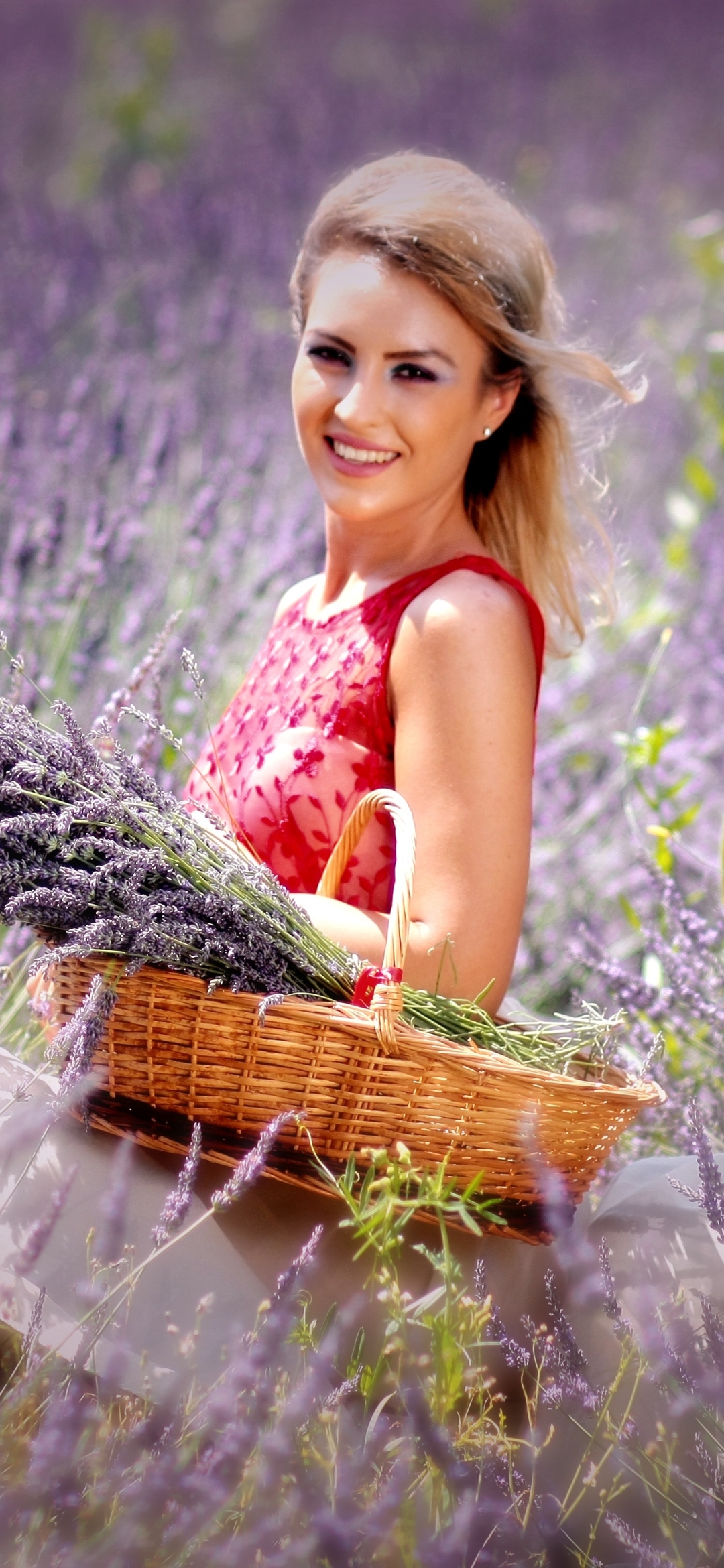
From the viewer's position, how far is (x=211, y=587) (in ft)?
7.59

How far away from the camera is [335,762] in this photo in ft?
4.44

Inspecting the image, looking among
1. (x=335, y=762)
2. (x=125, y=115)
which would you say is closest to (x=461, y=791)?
(x=335, y=762)

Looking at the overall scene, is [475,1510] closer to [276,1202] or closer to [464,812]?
[276,1202]

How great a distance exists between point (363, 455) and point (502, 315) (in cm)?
23

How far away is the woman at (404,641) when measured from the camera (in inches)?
44.3

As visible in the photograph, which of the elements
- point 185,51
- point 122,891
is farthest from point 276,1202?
point 185,51

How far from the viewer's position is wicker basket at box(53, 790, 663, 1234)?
104cm

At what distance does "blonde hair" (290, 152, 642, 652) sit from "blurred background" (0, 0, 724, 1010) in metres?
0.18

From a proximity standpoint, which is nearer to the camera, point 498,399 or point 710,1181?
point 710,1181

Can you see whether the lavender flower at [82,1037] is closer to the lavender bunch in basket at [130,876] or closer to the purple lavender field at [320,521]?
the lavender bunch in basket at [130,876]

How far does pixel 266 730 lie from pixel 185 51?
4.85 m

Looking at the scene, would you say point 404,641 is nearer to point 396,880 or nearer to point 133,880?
point 396,880

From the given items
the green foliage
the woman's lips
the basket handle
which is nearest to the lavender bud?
the basket handle

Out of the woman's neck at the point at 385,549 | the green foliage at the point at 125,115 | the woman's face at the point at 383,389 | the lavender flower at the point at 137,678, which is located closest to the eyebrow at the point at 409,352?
the woman's face at the point at 383,389
